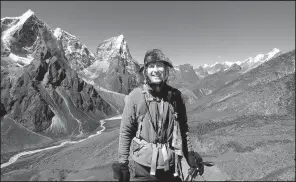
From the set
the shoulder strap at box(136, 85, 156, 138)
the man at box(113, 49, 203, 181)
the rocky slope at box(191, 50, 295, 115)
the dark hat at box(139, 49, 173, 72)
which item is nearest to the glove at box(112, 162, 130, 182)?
the man at box(113, 49, 203, 181)

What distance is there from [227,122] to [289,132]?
16779 millimetres

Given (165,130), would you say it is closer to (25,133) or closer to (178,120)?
(178,120)

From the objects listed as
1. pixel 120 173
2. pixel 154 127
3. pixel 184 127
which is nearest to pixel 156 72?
pixel 154 127

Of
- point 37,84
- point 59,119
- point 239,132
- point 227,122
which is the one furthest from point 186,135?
point 37,84

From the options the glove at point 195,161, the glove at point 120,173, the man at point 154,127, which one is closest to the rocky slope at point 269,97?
the glove at point 195,161

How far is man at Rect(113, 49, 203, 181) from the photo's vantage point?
216 inches

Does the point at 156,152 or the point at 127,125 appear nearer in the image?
the point at 156,152

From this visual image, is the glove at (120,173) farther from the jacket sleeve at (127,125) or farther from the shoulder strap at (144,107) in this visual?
the shoulder strap at (144,107)

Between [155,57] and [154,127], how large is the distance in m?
1.43

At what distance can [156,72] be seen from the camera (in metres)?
5.49

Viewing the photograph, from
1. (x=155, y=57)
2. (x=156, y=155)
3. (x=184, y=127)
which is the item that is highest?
(x=155, y=57)

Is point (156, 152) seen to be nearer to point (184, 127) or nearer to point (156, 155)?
point (156, 155)

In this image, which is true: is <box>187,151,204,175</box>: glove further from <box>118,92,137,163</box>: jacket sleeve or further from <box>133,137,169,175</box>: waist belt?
<box>118,92,137,163</box>: jacket sleeve

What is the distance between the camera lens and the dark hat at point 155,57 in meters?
5.58
